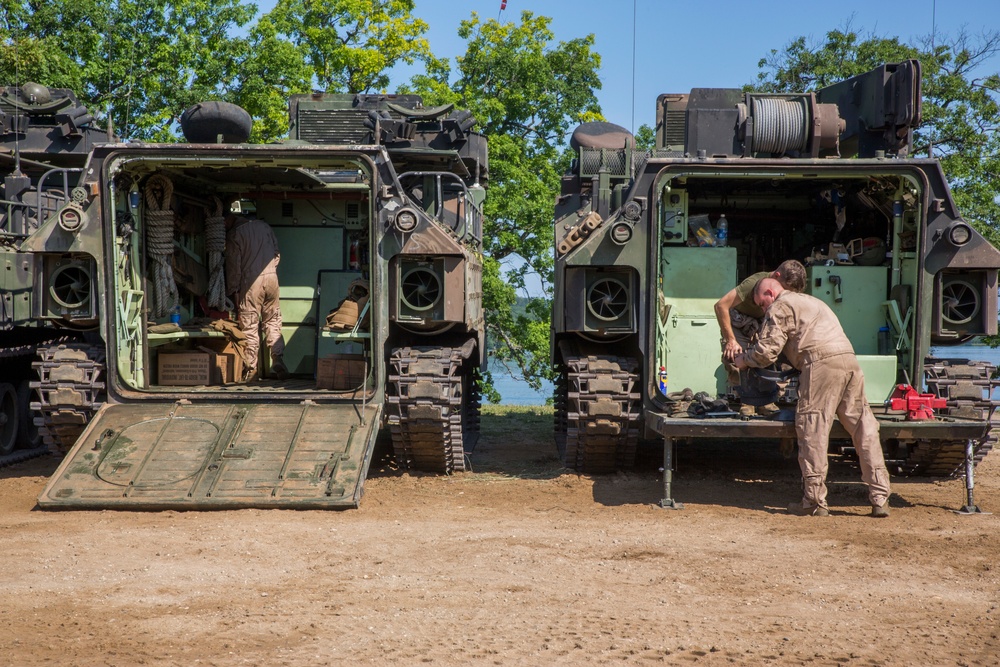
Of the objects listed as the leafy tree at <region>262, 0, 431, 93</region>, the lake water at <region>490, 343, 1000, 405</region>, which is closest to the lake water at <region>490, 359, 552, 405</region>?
the lake water at <region>490, 343, 1000, 405</region>

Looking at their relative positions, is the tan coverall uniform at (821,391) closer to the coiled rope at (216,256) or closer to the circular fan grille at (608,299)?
the circular fan grille at (608,299)

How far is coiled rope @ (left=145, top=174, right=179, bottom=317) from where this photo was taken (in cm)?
1008

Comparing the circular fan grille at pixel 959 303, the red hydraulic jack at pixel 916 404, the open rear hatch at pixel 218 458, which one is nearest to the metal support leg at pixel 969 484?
the red hydraulic jack at pixel 916 404

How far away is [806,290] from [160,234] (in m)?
5.71

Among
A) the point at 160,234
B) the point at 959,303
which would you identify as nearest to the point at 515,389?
the point at 160,234

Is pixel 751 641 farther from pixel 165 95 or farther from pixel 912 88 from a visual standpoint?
pixel 165 95

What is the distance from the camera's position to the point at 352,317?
9.71 metres

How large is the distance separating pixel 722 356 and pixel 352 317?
3.14 m

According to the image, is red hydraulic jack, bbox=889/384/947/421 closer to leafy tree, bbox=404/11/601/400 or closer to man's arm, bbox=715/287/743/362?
man's arm, bbox=715/287/743/362

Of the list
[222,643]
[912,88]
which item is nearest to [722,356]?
[912,88]

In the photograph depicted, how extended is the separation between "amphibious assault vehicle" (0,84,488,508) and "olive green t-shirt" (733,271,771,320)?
2.21 meters

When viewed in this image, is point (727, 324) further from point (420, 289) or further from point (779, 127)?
point (420, 289)

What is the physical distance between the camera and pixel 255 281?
1102 centimetres

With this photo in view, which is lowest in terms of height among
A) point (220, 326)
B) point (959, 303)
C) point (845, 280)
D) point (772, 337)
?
point (220, 326)
